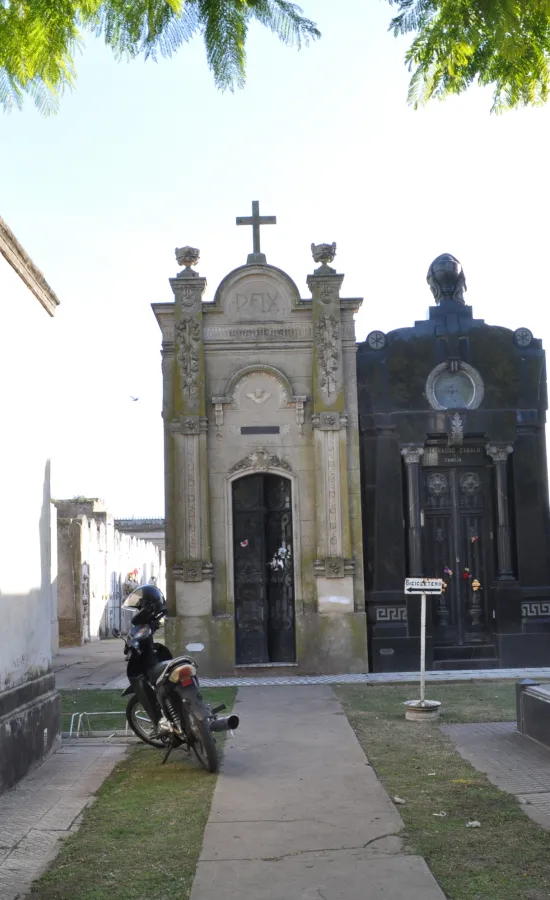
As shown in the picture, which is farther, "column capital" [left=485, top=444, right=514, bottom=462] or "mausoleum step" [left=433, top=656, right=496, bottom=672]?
"column capital" [left=485, top=444, right=514, bottom=462]

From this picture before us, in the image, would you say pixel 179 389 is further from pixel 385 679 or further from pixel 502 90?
→ pixel 502 90

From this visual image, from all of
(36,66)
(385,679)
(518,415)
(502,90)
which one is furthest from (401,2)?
(518,415)

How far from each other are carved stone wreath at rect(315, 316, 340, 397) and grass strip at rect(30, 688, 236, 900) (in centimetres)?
831

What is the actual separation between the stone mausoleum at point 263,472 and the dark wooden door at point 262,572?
16mm

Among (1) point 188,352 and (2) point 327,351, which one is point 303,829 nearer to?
(2) point 327,351

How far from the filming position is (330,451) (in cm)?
1619

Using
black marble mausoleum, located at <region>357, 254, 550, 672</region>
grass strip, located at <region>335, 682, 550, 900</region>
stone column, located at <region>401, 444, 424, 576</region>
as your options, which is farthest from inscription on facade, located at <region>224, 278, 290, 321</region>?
grass strip, located at <region>335, 682, 550, 900</region>

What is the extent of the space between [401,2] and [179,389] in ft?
40.1

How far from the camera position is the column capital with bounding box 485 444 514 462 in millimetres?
16641

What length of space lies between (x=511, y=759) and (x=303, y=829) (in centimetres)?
283

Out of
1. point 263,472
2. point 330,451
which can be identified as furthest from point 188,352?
point 330,451

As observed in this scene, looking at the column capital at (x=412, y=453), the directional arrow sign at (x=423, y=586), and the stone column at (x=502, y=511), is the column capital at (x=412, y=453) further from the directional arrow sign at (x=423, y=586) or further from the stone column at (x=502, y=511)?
the directional arrow sign at (x=423, y=586)

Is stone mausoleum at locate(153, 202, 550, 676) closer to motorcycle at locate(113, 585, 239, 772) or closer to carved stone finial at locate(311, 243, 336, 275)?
carved stone finial at locate(311, 243, 336, 275)

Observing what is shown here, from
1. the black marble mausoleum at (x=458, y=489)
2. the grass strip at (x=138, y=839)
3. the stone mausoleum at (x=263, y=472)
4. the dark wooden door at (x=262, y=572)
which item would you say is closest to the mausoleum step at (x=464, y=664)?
the black marble mausoleum at (x=458, y=489)
